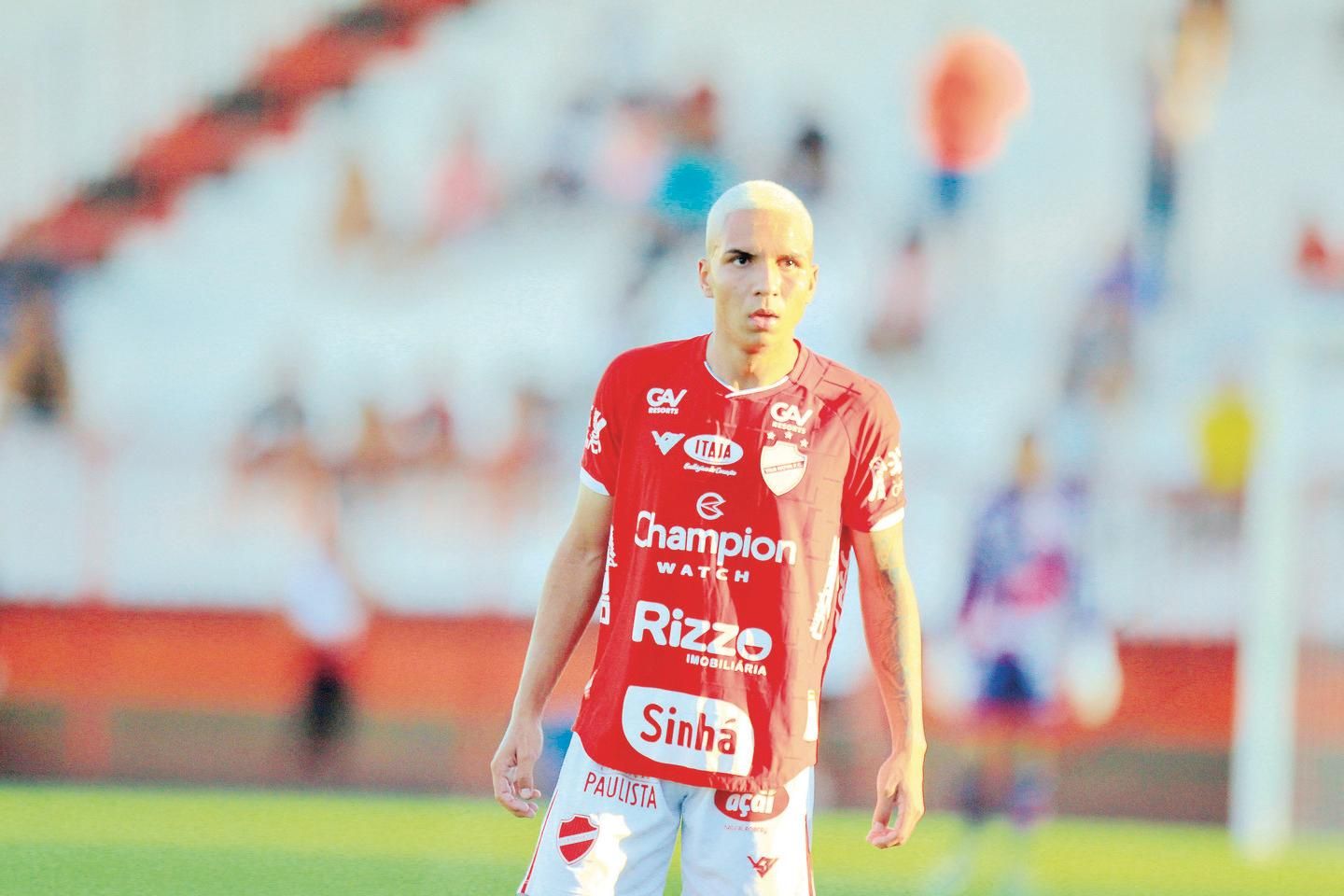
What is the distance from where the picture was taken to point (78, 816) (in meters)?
8.94

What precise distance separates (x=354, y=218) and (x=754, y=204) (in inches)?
377

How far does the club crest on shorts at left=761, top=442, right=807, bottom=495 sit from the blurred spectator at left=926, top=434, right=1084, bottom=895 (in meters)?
4.92

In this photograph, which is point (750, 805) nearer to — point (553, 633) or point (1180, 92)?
point (553, 633)

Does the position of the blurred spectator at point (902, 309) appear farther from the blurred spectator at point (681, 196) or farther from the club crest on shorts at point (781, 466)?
the club crest on shorts at point (781, 466)

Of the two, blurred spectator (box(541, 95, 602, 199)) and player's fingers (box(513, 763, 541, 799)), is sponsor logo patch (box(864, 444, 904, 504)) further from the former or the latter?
blurred spectator (box(541, 95, 602, 199))

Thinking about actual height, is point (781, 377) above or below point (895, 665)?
above

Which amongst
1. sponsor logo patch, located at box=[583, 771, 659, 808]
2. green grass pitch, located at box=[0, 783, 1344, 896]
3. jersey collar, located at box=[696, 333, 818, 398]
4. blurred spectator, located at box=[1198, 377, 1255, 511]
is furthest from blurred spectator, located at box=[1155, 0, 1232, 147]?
sponsor logo patch, located at box=[583, 771, 659, 808]

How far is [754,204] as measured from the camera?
293 centimetres

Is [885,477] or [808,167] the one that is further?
[808,167]

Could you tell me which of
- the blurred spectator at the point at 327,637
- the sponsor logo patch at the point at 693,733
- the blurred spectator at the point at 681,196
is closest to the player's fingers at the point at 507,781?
the sponsor logo patch at the point at 693,733

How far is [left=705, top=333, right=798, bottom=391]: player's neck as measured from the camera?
118 inches

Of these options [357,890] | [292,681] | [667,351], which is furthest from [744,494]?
[292,681]

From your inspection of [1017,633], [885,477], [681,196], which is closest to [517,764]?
[885,477]

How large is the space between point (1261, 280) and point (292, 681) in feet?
20.8
